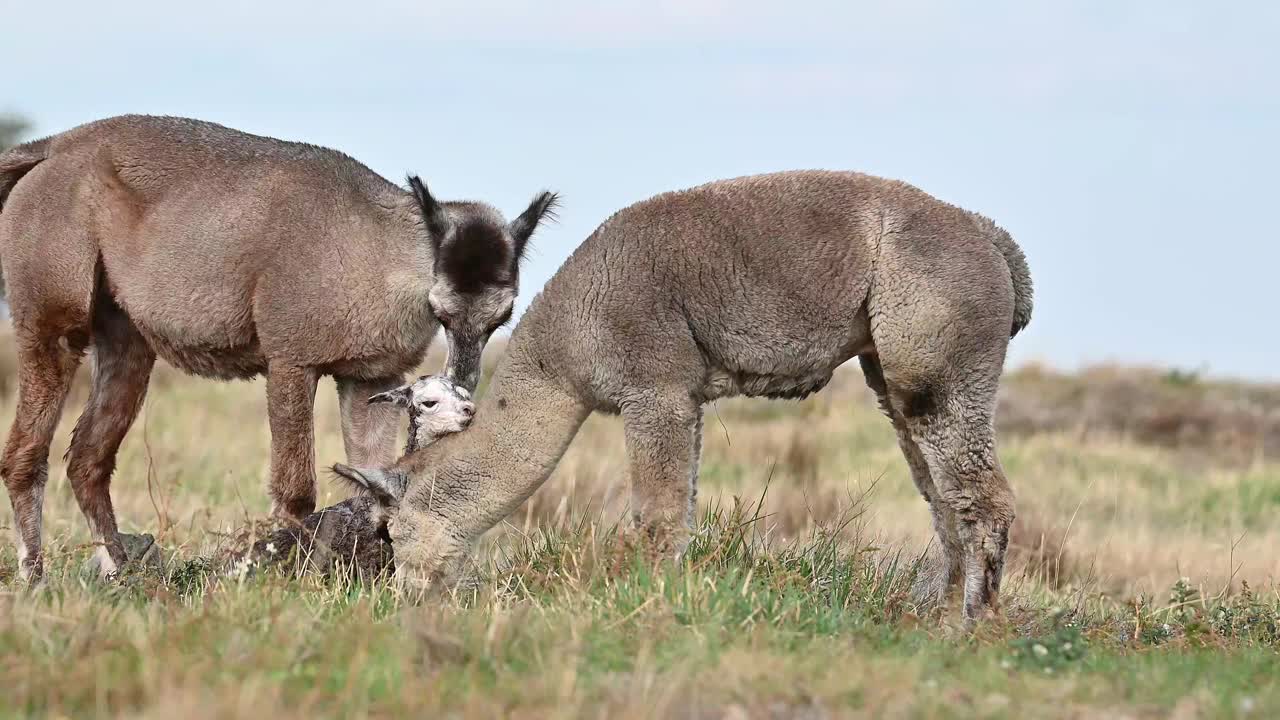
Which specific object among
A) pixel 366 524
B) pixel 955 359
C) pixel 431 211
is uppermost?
pixel 431 211

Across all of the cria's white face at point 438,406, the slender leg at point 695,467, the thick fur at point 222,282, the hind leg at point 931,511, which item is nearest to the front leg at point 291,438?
the thick fur at point 222,282

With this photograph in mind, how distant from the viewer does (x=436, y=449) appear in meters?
8.33

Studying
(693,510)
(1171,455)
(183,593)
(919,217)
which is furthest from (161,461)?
(1171,455)

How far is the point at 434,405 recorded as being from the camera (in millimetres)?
8445

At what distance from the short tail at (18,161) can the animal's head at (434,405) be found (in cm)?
329

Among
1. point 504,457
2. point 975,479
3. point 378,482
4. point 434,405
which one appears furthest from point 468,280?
point 975,479

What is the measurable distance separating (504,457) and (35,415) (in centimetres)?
344

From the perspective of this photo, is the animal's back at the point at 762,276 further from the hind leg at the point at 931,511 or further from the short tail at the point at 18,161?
the short tail at the point at 18,161

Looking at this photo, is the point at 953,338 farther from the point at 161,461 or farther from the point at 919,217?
the point at 161,461

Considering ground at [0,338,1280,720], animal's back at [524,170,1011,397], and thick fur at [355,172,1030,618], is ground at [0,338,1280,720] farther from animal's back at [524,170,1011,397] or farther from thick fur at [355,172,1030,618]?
animal's back at [524,170,1011,397]

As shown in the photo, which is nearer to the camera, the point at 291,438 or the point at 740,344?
the point at 740,344

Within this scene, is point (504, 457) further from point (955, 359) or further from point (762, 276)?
point (955, 359)

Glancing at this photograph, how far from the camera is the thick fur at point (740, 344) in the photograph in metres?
7.88

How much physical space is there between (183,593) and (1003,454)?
12387 mm
